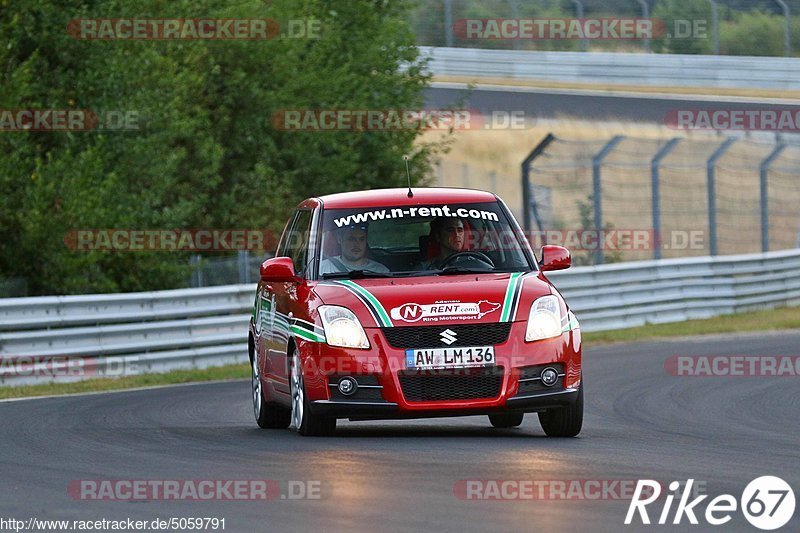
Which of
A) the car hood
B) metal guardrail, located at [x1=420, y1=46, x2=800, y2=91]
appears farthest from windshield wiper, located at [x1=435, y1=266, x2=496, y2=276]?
metal guardrail, located at [x1=420, y1=46, x2=800, y2=91]

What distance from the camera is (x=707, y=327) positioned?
24.5 meters

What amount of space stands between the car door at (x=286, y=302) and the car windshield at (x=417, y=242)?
26 centimetres

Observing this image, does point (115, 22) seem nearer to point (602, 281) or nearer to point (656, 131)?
point (602, 281)

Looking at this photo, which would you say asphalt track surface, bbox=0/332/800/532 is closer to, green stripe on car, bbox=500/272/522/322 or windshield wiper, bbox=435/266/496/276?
green stripe on car, bbox=500/272/522/322

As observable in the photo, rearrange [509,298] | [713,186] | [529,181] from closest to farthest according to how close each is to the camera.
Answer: [509,298]
[713,186]
[529,181]

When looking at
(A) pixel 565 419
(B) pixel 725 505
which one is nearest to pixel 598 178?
(A) pixel 565 419

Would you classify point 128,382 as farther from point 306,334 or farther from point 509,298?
point 509,298

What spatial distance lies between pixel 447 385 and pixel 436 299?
21.4 inches

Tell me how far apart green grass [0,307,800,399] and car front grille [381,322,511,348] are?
7.66 metres

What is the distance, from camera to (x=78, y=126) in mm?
23781

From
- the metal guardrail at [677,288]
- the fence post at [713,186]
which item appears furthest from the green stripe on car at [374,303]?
the fence post at [713,186]

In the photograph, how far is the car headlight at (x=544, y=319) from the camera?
10.5m

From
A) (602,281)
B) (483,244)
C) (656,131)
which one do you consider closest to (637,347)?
(602,281)

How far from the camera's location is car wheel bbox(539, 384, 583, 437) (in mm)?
10703
